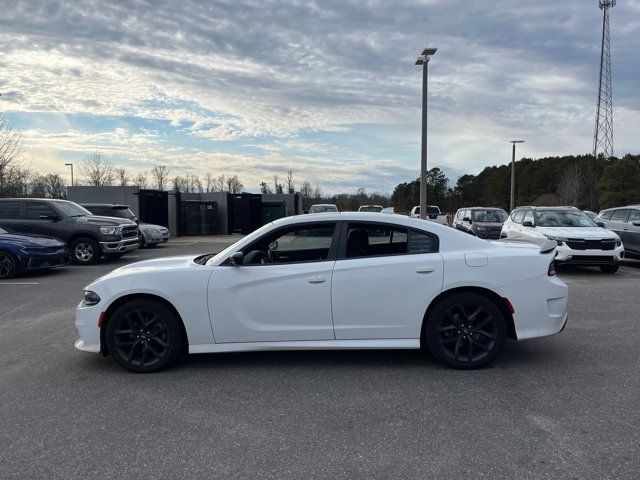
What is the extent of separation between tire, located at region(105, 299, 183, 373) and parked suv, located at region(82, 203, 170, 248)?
39.6ft

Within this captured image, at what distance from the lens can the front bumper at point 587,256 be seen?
1091 centimetres

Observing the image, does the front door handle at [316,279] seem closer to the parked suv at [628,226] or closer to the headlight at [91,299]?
the headlight at [91,299]

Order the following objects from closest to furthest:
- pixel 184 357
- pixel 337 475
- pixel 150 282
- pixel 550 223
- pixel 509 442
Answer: pixel 337 475, pixel 509 442, pixel 150 282, pixel 184 357, pixel 550 223

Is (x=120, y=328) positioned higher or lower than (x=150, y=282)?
lower

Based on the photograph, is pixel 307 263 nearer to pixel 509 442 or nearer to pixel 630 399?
pixel 509 442

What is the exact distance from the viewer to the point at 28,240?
11398 mm

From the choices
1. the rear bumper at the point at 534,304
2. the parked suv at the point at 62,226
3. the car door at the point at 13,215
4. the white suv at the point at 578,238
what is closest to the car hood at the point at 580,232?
the white suv at the point at 578,238

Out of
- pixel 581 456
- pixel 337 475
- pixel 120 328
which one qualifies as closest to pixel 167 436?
pixel 337 475

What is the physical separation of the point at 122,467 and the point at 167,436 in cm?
43

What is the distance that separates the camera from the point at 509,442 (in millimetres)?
3266

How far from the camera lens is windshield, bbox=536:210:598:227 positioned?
12.2 m

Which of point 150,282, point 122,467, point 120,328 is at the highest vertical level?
point 150,282

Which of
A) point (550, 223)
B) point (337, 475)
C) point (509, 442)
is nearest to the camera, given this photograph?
point (337, 475)

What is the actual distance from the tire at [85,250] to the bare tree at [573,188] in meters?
54.1
